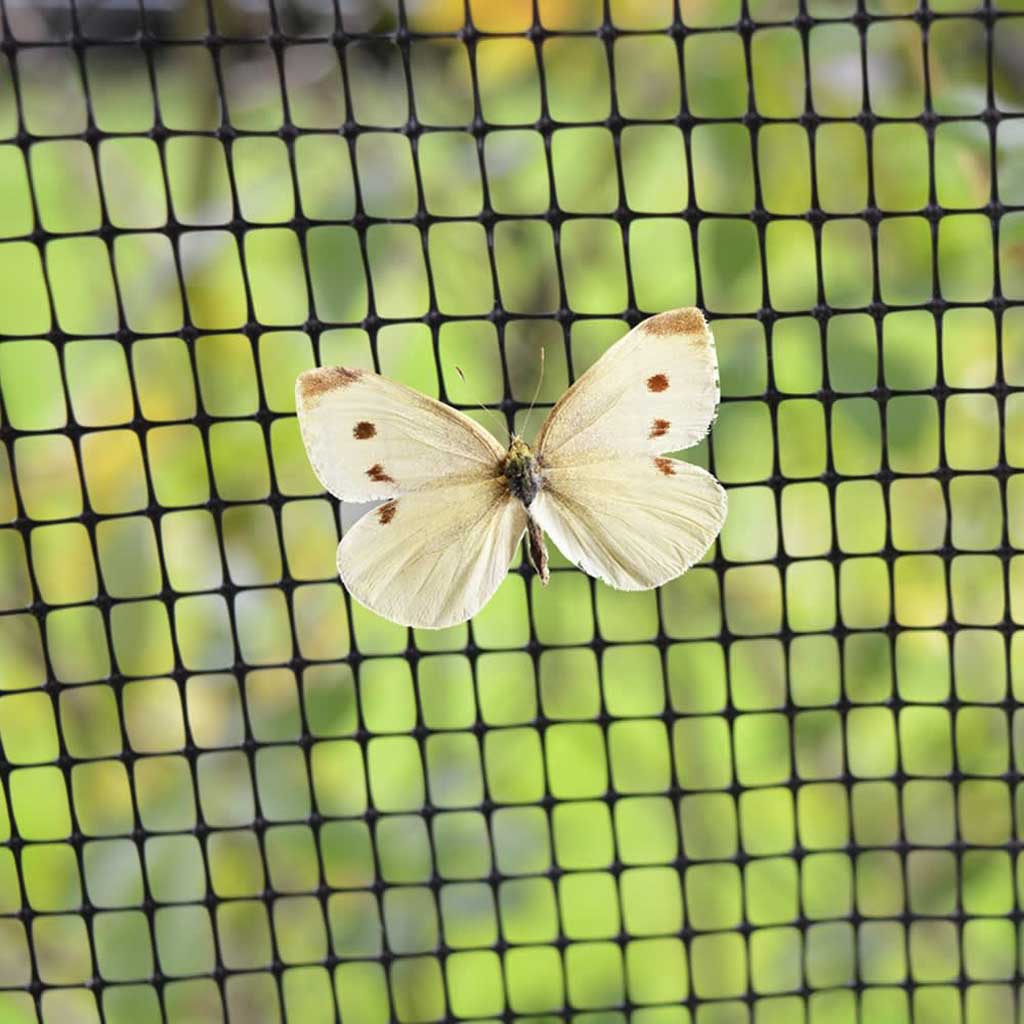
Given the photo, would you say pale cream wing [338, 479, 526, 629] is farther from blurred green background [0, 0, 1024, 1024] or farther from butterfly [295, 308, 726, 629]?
blurred green background [0, 0, 1024, 1024]

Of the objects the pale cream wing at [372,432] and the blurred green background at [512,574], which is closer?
the pale cream wing at [372,432]

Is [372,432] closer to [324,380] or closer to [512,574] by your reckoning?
[324,380]

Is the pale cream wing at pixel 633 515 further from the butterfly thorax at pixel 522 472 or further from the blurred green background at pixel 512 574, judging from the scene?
the blurred green background at pixel 512 574

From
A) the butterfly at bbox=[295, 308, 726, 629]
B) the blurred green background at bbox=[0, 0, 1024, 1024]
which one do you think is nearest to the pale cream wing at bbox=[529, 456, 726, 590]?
the butterfly at bbox=[295, 308, 726, 629]

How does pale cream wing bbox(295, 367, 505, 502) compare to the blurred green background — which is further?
the blurred green background

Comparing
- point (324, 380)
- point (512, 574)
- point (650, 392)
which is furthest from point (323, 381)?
point (512, 574)

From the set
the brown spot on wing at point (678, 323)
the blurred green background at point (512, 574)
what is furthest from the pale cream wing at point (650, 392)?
the blurred green background at point (512, 574)
